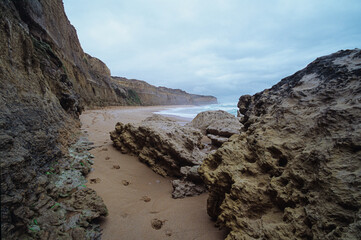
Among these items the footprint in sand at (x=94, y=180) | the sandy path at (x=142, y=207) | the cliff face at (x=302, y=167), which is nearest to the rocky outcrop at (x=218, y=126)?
the sandy path at (x=142, y=207)

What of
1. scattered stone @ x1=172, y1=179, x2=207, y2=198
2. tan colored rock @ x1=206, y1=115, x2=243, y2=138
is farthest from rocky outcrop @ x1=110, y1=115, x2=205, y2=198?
tan colored rock @ x1=206, y1=115, x2=243, y2=138

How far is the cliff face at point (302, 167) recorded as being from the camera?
1178 mm

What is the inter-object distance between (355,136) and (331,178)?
0.43m

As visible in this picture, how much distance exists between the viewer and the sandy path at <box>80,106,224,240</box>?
78.4 inches

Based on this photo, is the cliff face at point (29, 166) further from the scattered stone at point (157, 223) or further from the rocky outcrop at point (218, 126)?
the rocky outcrop at point (218, 126)

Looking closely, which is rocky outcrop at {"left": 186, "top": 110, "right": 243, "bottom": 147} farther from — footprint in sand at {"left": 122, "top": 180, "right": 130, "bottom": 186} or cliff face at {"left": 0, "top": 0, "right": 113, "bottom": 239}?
cliff face at {"left": 0, "top": 0, "right": 113, "bottom": 239}

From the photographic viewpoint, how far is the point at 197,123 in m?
8.33

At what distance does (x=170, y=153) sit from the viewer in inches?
139

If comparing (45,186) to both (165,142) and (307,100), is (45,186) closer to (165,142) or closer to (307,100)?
(165,142)

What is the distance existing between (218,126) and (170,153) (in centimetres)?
361

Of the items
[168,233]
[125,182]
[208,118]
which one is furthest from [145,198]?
[208,118]

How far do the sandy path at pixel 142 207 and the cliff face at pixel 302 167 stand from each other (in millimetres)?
374

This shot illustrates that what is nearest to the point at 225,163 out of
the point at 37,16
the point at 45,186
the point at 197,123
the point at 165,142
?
the point at 165,142

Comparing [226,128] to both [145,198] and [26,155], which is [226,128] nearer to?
[145,198]
